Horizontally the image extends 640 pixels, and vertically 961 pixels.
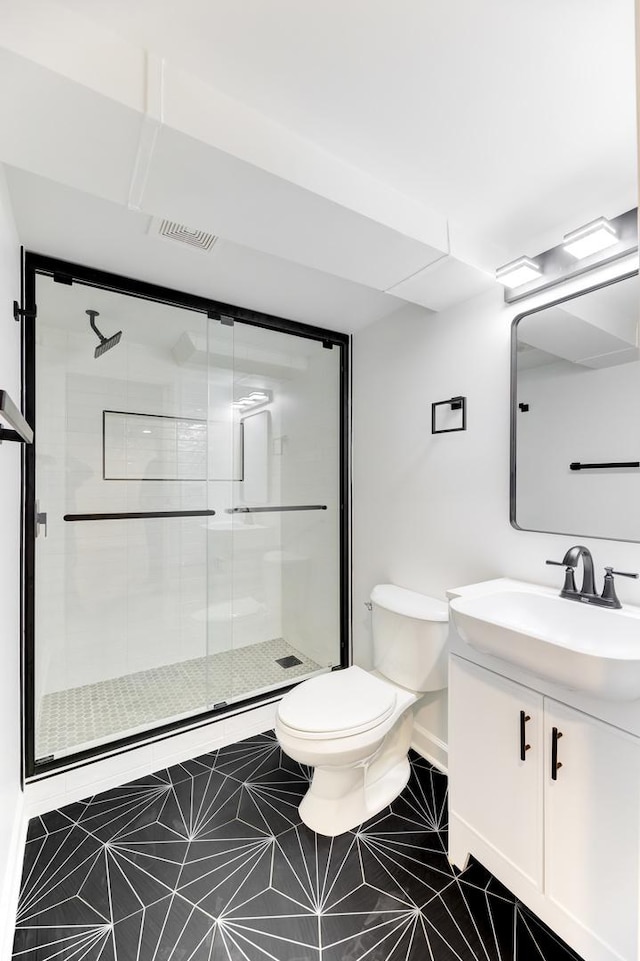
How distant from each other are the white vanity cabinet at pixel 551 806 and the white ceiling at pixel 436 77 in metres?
1.59

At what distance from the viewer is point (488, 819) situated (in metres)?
1.40

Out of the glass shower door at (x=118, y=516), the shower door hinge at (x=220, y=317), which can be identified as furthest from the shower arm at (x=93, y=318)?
the shower door hinge at (x=220, y=317)

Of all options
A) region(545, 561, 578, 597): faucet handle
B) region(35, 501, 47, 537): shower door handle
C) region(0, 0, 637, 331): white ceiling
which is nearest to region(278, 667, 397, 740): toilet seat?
region(545, 561, 578, 597): faucet handle

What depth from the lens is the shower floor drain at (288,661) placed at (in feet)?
8.57

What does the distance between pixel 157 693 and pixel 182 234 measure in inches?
87.4

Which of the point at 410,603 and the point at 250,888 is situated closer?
the point at 250,888

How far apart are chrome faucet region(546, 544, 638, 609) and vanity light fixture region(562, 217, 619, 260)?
1.03 m

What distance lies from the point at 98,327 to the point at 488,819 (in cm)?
257

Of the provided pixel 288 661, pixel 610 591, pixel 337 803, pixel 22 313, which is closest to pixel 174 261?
pixel 22 313

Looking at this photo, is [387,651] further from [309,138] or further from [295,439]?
[309,138]

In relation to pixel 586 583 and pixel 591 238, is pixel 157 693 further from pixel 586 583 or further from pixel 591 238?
pixel 591 238

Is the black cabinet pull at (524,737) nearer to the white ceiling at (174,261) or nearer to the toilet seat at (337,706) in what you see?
the toilet seat at (337,706)

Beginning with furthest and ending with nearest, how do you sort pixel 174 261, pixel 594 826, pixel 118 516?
pixel 118 516 → pixel 174 261 → pixel 594 826

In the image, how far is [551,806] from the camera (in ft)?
4.02
